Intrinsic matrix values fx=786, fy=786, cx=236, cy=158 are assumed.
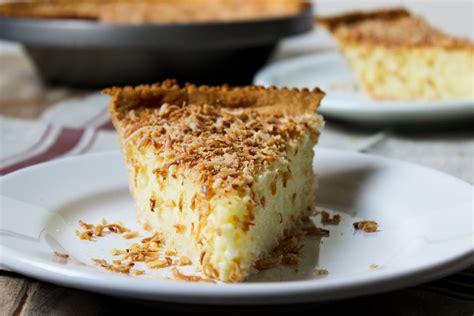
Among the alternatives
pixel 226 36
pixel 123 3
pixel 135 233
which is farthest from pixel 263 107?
pixel 123 3

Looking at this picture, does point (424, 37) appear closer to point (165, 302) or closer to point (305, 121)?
point (305, 121)

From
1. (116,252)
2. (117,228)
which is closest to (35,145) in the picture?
(117,228)

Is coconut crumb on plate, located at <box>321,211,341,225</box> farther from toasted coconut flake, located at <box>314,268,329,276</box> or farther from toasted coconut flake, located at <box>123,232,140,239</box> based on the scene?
toasted coconut flake, located at <box>123,232,140,239</box>

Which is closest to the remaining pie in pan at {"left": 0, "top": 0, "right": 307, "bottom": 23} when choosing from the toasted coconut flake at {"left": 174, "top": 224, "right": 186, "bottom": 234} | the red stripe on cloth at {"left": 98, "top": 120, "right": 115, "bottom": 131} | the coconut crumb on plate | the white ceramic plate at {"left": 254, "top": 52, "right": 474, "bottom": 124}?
the white ceramic plate at {"left": 254, "top": 52, "right": 474, "bottom": 124}

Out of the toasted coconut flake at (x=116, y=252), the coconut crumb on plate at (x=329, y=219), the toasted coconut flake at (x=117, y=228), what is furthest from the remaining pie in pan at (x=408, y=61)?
the toasted coconut flake at (x=116, y=252)

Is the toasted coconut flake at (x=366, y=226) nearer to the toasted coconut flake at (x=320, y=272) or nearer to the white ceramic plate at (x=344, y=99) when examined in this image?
the toasted coconut flake at (x=320, y=272)
